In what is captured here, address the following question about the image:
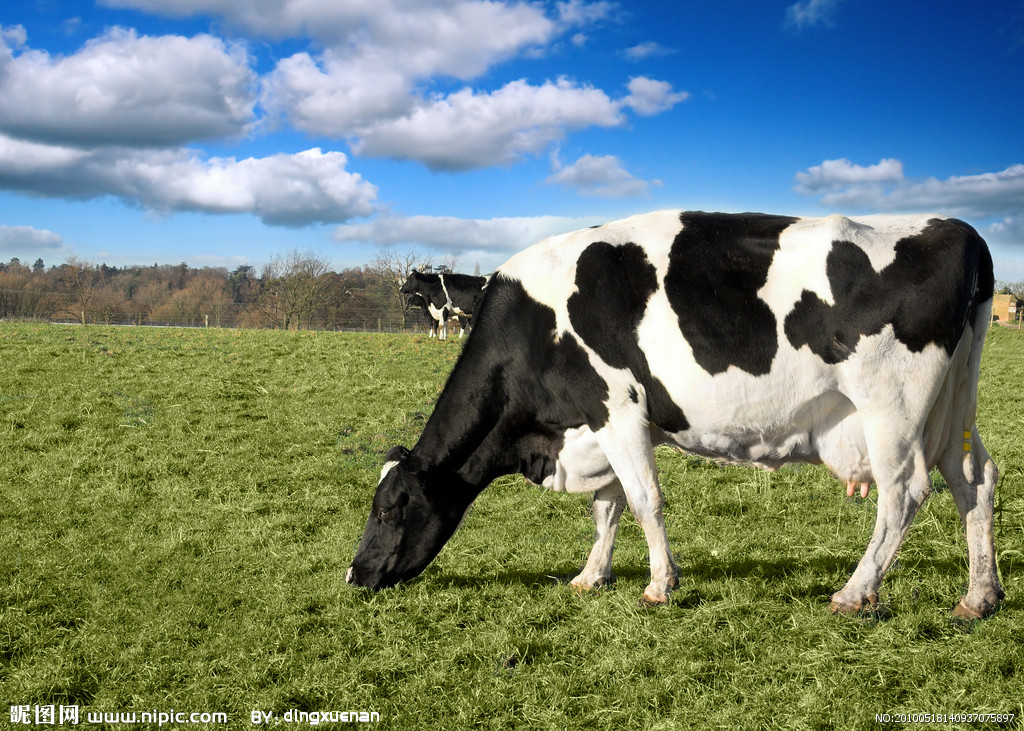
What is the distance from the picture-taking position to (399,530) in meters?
5.51

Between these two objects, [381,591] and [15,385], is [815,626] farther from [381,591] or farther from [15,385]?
[15,385]

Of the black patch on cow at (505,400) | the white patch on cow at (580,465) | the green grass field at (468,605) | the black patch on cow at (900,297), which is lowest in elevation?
the green grass field at (468,605)

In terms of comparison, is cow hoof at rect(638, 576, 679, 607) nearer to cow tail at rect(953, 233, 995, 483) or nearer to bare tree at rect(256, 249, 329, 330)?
cow tail at rect(953, 233, 995, 483)

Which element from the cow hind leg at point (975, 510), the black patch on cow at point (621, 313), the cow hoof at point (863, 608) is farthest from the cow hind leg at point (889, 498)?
the black patch on cow at point (621, 313)

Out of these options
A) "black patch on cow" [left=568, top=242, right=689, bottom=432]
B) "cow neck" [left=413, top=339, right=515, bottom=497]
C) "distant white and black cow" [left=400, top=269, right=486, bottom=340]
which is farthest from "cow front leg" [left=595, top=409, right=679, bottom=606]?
"distant white and black cow" [left=400, top=269, right=486, bottom=340]

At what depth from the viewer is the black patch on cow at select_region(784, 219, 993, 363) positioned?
4539mm

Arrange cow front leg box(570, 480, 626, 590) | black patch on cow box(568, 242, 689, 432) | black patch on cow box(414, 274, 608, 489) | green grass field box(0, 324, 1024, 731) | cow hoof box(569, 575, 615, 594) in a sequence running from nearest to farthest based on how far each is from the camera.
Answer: green grass field box(0, 324, 1024, 731) → black patch on cow box(568, 242, 689, 432) → black patch on cow box(414, 274, 608, 489) → cow hoof box(569, 575, 615, 594) → cow front leg box(570, 480, 626, 590)

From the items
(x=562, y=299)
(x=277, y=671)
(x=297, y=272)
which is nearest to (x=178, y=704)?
(x=277, y=671)

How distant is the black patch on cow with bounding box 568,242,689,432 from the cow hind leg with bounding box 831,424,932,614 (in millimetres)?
1180

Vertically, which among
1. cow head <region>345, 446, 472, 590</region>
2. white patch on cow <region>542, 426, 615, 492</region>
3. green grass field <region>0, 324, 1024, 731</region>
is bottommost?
green grass field <region>0, 324, 1024, 731</region>

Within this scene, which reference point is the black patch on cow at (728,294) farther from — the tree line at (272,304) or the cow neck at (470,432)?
the tree line at (272,304)

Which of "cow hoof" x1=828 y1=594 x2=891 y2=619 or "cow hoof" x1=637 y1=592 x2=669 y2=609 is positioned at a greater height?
"cow hoof" x1=828 y1=594 x2=891 y2=619

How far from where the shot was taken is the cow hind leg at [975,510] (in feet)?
15.6

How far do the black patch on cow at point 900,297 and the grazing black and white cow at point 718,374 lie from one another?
11 millimetres
